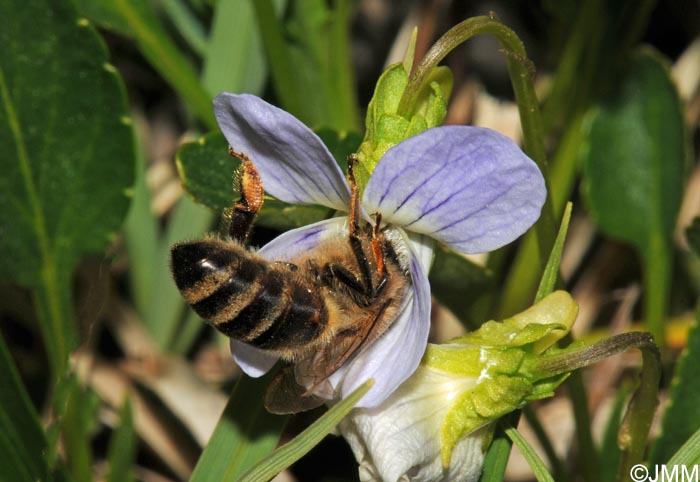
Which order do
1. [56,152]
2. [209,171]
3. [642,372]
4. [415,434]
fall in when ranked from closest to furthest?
[415,434]
[642,372]
[209,171]
[56,152]

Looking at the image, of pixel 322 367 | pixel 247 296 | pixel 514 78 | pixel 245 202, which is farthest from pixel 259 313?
pixel 514 78

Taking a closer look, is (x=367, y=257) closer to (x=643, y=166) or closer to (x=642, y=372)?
(x=642, y=372)

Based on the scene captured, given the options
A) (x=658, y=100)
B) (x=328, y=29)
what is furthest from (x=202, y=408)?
(x=658, y=100)

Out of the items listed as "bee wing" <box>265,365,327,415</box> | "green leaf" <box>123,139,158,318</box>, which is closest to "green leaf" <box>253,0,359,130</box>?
"green leaf" <box>123,139,158,318</box>

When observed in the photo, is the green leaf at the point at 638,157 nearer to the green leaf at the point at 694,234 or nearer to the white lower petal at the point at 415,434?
the green leaf at the point at 694,234

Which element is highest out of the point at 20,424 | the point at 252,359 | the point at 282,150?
the point at 282,150
